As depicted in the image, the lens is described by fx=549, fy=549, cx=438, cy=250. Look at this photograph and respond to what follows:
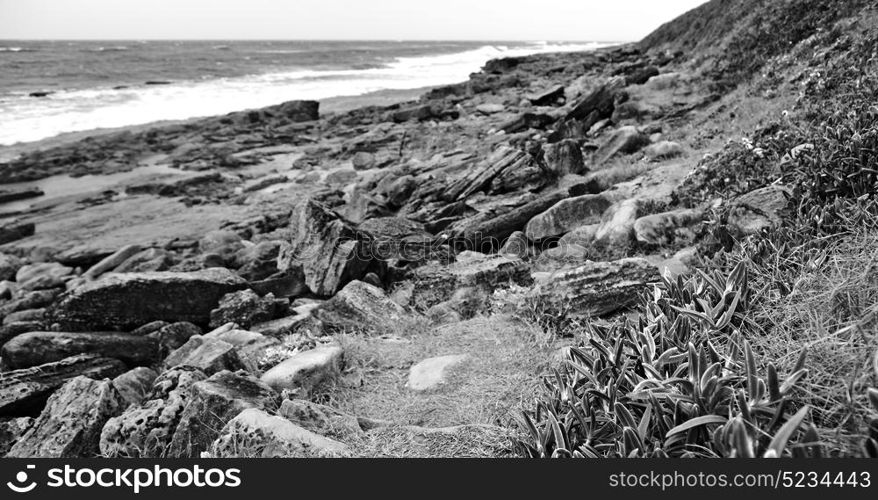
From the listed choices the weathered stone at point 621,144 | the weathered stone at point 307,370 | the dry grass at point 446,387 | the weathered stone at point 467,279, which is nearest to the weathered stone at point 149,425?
the weathered stone at point 307,370

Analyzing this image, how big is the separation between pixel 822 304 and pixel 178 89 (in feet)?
123

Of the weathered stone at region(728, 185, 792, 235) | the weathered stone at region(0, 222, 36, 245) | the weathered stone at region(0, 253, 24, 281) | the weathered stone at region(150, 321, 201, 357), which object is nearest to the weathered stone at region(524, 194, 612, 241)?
the weathered stone at region(728, 185, 792, 235)

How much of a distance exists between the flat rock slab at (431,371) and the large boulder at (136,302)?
334 cm

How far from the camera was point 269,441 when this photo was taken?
3184mm

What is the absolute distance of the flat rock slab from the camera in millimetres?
4340

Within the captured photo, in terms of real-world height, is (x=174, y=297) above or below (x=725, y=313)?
below

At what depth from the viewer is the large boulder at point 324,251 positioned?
7090mm

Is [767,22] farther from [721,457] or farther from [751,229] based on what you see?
[721,457]

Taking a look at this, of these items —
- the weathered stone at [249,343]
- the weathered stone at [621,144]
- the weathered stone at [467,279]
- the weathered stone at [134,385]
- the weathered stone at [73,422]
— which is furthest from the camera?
the weathered stone at [621,144]

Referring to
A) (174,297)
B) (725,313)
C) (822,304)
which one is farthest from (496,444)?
(174,297)

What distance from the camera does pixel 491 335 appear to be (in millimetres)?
4848

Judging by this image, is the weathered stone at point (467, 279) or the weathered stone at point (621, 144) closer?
the weathered stone at point (467, 279)

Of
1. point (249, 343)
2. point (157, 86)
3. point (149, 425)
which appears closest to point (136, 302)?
point (249, 343)

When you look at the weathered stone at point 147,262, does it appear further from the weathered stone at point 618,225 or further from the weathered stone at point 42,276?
the weathered stone at point 618,225
